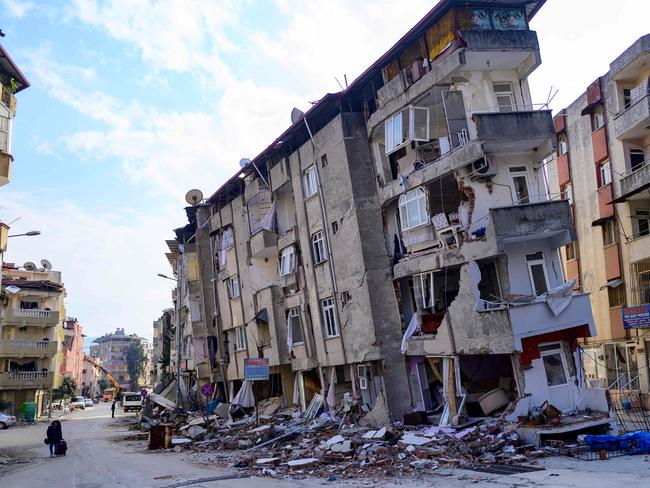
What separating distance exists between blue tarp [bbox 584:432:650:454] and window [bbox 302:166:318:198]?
1618 cm

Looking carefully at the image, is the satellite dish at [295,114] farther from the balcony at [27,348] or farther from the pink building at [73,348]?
the pink building at [73,348]

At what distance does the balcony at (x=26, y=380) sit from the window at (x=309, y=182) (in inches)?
1686

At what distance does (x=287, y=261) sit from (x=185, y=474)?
15.2 metres

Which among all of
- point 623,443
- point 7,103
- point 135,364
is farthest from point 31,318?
point 135,364

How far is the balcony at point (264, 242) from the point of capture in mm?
32625

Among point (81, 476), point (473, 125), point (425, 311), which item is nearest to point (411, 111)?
point (473, 125)

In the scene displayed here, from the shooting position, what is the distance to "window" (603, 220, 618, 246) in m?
31.3

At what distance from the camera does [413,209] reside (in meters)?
23.8

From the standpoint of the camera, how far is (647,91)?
27.8m

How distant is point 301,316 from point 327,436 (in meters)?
8.44

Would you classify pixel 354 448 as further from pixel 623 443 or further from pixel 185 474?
pixel 623 443

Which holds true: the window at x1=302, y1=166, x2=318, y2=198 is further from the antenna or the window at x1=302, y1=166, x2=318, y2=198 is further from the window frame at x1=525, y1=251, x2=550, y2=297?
the antenna

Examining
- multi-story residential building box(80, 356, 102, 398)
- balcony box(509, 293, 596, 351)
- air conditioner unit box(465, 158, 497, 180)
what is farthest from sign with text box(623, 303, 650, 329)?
multi-story residential building box(80, 356, 102, 398)

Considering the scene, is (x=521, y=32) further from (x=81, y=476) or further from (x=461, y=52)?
(x=81, y=476)
